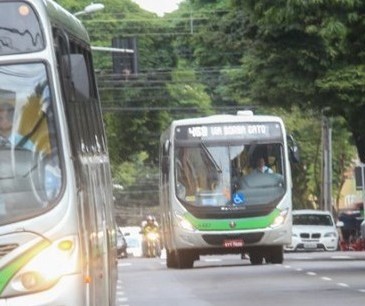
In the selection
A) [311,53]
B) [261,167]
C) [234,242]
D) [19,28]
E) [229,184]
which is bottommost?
[234,242]

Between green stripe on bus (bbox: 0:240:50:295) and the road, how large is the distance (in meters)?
9.45

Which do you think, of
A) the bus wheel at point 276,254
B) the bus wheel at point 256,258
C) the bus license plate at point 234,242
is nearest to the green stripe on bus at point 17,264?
the bus license plate at point 234,242

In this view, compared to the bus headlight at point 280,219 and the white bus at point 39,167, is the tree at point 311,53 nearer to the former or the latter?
the bus headlight at point 280,219

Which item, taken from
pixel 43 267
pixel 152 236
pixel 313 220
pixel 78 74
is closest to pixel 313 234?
pixel 313 220

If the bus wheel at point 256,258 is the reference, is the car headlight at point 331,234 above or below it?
above

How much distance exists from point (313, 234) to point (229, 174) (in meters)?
17.3

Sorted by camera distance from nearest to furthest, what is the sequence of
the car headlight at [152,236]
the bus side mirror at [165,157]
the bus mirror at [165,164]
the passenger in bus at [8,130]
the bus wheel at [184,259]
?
the passenger in bus at [8,130] → the bus side mirror at [165,157] → the bus mirror at [165,164] → the bus wheel at [184,259] → the car headlight at [152,236]

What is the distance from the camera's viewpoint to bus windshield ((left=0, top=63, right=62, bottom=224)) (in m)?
10.4

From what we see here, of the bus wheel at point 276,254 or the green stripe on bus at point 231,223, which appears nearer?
the green stripe on bus at point 231,223

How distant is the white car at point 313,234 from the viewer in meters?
46.8

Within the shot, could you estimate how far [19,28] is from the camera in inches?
420

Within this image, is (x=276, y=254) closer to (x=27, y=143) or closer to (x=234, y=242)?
(x=234, y=242)

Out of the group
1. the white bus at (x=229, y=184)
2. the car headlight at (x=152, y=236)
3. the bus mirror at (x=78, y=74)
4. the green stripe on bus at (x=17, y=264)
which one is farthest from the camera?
the car headlight at (x=152, y=236)

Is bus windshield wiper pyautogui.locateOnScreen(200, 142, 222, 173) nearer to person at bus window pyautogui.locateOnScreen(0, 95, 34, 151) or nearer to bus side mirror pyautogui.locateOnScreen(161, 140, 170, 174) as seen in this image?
bus side mirror pyautogui.locateOnScreen(161, 140, 170, 174)
